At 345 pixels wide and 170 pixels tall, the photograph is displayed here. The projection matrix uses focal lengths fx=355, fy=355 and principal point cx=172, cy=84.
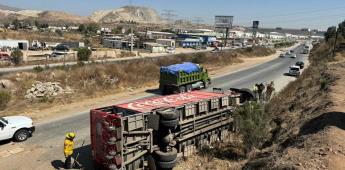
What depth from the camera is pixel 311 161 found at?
37.4 feet

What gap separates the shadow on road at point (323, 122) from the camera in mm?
15554

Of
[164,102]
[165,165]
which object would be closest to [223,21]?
[164,102]

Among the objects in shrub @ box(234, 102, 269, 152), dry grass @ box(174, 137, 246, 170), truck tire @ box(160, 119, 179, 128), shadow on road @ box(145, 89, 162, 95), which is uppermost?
truck tire @ box(160, 119, 179, 128)

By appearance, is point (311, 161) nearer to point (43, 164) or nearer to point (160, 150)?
point (160, 150)

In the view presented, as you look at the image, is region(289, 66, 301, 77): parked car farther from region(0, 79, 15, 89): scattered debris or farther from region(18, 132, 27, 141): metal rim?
region(18, 132, 27, 141): metal rim

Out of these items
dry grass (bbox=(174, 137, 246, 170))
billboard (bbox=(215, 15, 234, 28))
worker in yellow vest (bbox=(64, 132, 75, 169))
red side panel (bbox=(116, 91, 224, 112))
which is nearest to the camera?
worker in yellow vest (bbox=(64, 132, 75, 169))

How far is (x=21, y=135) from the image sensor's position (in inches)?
730

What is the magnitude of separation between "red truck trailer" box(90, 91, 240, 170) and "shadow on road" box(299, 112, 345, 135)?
14.9 feet

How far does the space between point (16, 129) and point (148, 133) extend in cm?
851

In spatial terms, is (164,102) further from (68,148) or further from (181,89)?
(181,89)

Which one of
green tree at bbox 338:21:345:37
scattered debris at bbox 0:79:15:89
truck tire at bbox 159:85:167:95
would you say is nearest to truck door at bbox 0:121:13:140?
scattered debris at bbox 0:79:15:89

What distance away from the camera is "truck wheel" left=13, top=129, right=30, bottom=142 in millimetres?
18395

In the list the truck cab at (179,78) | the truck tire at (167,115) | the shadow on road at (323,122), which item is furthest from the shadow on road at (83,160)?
the truck cab at (179,78)

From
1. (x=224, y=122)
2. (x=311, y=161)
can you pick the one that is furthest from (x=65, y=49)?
(x=311, y=161)
